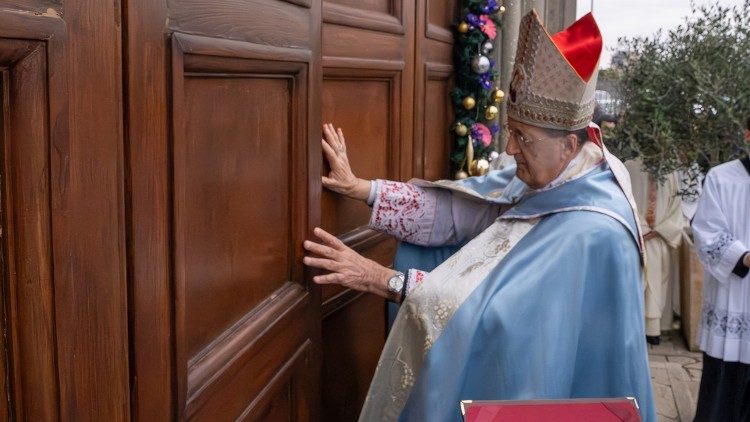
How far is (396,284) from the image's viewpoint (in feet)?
7.27

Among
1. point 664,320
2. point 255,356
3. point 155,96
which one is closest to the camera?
point 155,96

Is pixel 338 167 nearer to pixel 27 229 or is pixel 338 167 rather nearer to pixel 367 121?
pixel 367 121

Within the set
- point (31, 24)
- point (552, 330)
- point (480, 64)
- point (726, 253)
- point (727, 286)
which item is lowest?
point (727, 286)

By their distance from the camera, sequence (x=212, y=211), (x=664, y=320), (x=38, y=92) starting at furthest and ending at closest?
(x=664, y=320), (x=212, y=211), (x=38, y=92)

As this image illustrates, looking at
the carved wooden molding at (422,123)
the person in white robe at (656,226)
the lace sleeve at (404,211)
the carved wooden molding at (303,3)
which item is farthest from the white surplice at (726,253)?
the carved wooden molding at (303,3)

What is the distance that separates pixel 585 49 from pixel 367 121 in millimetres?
615

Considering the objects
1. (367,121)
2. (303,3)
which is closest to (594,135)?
(367,121)

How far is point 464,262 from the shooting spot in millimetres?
2250

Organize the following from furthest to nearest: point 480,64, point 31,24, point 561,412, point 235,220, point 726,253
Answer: point 726,253 → point 480,64 → point 235,220 → point 561,412 → point 31,24

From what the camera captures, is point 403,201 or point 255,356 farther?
point 403,201

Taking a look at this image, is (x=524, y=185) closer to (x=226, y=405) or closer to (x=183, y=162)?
(x=226, y=405)

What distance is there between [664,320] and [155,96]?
20.6 ft

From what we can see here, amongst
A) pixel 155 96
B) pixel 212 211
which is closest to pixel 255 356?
pixel 212 211

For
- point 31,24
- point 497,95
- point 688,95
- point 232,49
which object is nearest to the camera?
point 31,24
